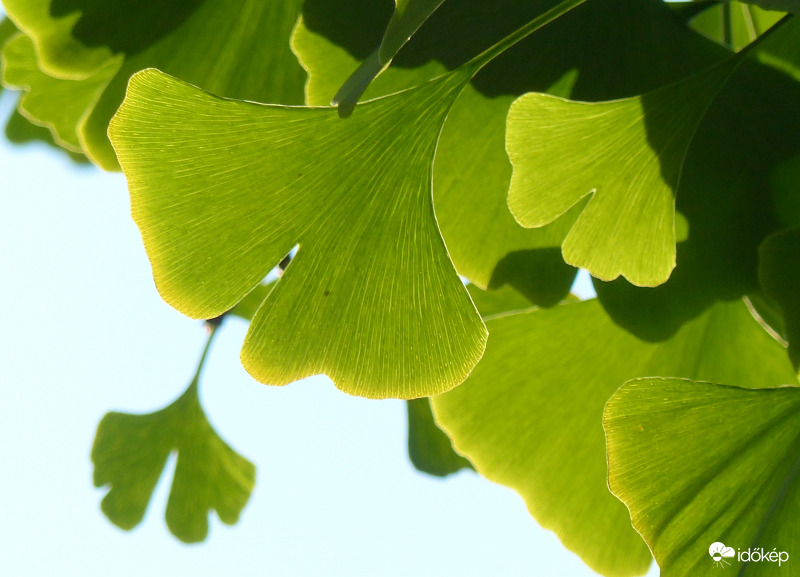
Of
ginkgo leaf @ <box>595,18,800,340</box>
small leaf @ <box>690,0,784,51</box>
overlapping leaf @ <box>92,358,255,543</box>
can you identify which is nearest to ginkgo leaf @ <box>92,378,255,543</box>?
overlapping leaf @ <box>92,358,255,543</box>

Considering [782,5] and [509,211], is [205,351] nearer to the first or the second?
[509,211]

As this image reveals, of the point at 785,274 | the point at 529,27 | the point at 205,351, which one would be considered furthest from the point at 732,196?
the point at 205,351

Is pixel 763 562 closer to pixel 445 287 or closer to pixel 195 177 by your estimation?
pixel 445 287

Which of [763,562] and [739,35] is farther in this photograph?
[739,35]

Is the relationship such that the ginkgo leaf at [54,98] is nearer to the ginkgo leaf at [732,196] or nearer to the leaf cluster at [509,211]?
the leaf cluster at [509,211]

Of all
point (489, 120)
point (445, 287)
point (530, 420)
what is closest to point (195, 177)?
point (445, 287)
